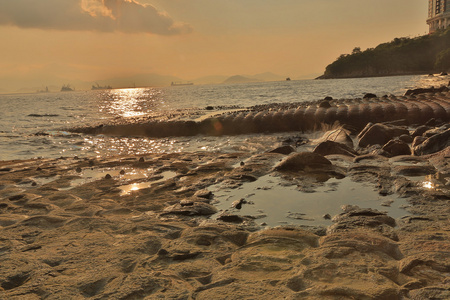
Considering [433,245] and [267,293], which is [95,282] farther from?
[433,245]

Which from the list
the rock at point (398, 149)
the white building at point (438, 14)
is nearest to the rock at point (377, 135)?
the rock at point (398, 149)

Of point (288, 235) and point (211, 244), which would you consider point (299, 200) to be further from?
point (211, 244)

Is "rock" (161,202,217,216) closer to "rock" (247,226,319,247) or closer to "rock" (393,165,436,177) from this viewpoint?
"rock" (247,226,319,247)

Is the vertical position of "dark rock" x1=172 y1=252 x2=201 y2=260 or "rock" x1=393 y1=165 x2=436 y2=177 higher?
"rock" x1=393 y1=165 x2=436 y2=177

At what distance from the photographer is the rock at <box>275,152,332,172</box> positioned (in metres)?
5.66

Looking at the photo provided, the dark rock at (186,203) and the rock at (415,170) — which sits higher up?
the rock at (415,170)

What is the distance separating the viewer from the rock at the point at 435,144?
6.36 metres

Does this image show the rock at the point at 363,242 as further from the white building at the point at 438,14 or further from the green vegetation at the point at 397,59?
the white building at the point at 438,14

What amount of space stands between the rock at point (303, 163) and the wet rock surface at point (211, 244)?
74 mm

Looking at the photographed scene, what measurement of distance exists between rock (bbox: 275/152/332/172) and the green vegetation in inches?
4696

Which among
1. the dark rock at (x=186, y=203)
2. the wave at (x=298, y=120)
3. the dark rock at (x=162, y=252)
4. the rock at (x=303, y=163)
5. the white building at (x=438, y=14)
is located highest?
the white building at (x=438, y=14)

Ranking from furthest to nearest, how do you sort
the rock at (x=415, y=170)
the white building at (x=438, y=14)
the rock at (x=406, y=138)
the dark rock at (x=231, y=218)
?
the white building at (x=438, y=14), the rock at (x=406, y=138), the rock at (x=415, y=170), the dark rock at (x=231, y=218)

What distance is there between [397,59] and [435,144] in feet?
468

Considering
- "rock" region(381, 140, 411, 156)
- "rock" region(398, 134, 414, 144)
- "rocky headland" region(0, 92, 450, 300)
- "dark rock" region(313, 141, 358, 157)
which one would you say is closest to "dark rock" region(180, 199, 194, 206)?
"rocky headland" region(0, 92, 450, 300)
